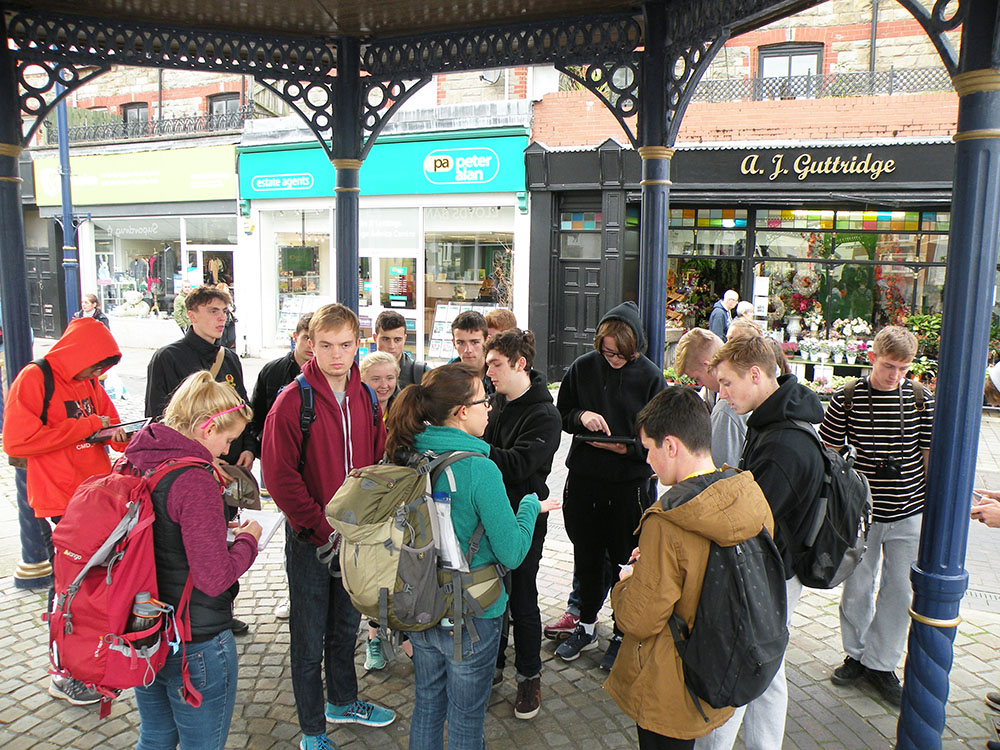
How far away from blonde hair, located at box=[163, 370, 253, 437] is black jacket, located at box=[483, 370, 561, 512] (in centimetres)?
125

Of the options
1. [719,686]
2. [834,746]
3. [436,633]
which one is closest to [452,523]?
[436,633]

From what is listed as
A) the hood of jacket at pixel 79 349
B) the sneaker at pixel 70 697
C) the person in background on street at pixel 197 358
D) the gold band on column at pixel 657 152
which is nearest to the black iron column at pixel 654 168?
the gold band on column at pixel 657 152

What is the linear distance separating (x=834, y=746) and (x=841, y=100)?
1165cm

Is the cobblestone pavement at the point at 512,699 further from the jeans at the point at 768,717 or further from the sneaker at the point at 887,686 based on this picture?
the jeans at the point at 768,717

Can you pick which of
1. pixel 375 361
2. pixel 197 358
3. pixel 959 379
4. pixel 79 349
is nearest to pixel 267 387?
pixel 197 358

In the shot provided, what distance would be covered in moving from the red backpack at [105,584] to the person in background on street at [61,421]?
5.60ft

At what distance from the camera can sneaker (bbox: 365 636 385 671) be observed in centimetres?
415

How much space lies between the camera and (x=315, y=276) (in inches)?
696

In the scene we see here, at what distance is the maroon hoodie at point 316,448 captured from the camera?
316 centimetres

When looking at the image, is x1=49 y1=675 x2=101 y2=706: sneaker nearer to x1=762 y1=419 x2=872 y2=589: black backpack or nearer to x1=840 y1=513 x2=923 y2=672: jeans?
x1=762 y1=419 x2=872 y2=589: black backpack

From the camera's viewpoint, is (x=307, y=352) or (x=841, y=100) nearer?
(x=307, y=352)

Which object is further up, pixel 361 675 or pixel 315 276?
pixel 315 276

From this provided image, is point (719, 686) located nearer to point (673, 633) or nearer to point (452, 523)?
point (673, 633)

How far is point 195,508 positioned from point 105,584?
0.36m
